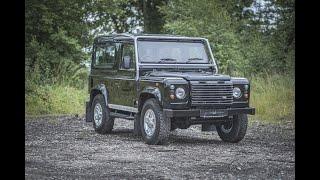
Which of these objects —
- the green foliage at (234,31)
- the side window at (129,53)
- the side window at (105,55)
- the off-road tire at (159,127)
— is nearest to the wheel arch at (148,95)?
the off-road tire at (159,127)

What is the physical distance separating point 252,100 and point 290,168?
4.69m

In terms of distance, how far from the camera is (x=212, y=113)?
8.98 meters

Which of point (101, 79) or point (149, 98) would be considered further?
point (101, 79)

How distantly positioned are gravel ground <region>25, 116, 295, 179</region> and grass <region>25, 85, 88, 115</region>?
0.22 metres

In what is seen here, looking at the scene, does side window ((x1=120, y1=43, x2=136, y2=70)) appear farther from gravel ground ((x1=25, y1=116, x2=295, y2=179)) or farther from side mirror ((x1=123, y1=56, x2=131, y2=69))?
gravel ground ((x1=25, y1=116, x2=295, y2=179))

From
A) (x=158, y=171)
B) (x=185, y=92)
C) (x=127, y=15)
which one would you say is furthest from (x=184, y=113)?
(x=127, y=15)

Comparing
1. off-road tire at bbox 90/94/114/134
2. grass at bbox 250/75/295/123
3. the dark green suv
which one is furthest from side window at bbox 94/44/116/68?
grass at bbox 250/75/295/123

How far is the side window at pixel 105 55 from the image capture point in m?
10.7

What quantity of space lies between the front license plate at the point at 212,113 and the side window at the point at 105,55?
240cm

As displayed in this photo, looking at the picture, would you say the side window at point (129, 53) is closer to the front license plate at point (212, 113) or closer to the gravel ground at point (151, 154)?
the gravel ground at point (151, 154)

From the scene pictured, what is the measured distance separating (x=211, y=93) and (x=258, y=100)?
2.52 metres

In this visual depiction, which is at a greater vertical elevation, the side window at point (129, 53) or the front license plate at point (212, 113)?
the side window at point (129, 53)
